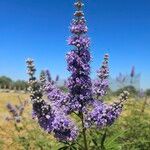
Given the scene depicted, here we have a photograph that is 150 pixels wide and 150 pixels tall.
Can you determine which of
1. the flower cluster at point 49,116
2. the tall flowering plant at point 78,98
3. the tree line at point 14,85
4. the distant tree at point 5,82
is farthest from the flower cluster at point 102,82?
the distant tree at point 5,82

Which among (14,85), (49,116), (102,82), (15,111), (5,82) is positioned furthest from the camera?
(5,82)

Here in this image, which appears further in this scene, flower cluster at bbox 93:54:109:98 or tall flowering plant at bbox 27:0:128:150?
flower cluster at bbox 93:54:109:98

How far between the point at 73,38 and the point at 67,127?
95cm

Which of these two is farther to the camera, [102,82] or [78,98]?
[102,82]

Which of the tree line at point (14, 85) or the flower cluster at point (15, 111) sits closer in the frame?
the flower cluster at point (15, 111)

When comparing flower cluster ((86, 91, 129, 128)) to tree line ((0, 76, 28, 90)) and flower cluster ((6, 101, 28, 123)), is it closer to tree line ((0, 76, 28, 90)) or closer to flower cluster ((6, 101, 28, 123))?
flower cluster ((6, 101, 28, 123))

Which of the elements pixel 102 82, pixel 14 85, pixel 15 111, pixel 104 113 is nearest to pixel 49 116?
pixel 104 113

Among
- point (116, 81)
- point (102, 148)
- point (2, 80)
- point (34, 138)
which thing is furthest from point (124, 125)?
point (2, 80)

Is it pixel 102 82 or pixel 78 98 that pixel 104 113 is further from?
pixel 102 82

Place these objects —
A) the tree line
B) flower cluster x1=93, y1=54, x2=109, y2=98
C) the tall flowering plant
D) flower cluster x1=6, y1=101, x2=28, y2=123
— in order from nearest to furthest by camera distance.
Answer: the tall flowering plant < flower cluster x1=93, y1=54, x2=109, y2=98 < flower cluster x1=6, y1=101, x2=28, y2=123 < the tree line

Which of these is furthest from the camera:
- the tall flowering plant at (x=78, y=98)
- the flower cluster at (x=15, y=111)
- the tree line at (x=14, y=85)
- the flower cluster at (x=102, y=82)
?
the tree line at (x=14, y=85)

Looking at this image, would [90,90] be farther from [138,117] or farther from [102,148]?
[138,117]

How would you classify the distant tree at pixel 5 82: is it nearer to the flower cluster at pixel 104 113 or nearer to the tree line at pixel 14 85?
the tree line at pixel 14 85

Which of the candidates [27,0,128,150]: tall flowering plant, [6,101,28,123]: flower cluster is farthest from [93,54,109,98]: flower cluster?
[6,101,28,123]: flower cluster
